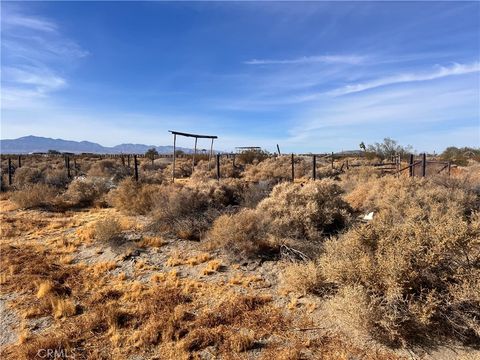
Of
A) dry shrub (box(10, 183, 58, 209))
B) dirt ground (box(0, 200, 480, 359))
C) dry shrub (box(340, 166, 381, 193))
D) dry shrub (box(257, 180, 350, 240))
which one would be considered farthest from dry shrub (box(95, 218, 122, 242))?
dry shrub (box(340, 166, 381, 193))

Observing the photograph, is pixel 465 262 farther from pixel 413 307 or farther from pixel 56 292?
pixel 56 292

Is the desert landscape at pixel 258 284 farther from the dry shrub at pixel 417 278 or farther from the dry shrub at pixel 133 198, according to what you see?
the dry shrub at pixel 133 198

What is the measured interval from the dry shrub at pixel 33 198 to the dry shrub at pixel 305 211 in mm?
11233

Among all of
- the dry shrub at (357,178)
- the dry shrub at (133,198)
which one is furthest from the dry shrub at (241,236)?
the dry shrub at (357,178)

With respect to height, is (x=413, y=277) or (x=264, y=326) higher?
(x=413, y=277)

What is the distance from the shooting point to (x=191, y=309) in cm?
598

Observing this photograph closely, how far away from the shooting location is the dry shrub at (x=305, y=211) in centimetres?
876

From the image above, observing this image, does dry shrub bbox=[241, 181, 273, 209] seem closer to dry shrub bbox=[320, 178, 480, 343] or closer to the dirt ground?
the dirt ground

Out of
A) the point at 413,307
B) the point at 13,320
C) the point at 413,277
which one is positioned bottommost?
the point at 13,320

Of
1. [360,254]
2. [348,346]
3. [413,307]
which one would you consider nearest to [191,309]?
[348,346]

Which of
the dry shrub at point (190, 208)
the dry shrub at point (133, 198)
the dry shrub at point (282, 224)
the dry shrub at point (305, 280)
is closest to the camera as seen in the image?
the dry shrub at point (305, 280)

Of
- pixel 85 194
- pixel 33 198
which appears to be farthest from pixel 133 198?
pixel 33 198

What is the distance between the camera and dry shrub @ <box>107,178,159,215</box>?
43.4ft

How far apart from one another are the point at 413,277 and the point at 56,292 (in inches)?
251
